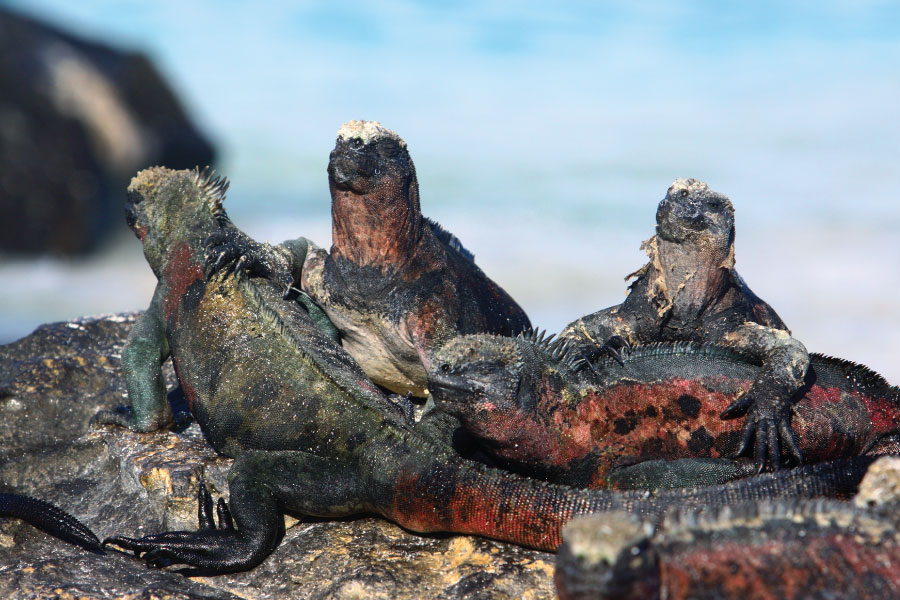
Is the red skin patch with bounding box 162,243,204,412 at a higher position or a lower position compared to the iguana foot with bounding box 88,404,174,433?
higher

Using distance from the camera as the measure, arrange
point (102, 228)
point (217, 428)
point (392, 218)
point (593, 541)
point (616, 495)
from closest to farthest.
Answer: point (593, 541) → point (616, 495) → point (217, 428) → point (392, 218) → point (102, 228)

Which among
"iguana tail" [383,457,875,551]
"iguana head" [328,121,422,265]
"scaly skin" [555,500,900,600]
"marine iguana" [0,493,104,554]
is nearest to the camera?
"scaly skin" [555,500,900,600]

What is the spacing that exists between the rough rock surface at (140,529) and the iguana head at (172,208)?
2.75ft

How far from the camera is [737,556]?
1.92 meters

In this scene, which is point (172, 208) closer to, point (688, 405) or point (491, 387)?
point (491, 387)

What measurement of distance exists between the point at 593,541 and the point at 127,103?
16210 millimetres

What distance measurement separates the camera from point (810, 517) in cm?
199

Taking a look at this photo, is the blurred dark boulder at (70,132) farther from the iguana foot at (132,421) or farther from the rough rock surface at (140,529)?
the iguana foot at (132,421)

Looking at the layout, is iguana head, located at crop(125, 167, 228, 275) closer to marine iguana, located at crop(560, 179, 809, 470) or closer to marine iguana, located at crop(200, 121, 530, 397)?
marine iguana, located at crop(200, 121, 530, 397)

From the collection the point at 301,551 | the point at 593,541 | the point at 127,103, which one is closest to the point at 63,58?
the point at 127,103

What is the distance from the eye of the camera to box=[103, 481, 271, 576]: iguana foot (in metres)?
3.14

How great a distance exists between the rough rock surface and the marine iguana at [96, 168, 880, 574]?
0.28ft

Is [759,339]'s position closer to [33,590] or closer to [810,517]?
[810,517]

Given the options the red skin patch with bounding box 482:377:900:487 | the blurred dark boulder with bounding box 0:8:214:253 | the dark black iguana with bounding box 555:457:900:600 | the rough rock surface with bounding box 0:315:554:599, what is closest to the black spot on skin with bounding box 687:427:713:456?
the red skin patch with bounding box 482:377:900:487
